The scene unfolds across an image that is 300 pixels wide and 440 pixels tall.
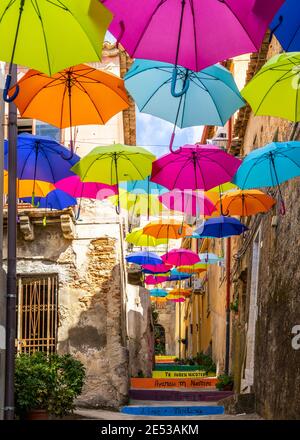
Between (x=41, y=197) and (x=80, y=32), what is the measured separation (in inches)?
312

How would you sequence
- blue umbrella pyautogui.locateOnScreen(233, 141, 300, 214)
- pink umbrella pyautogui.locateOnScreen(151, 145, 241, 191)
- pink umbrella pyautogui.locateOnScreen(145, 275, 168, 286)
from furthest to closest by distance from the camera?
pink umbrella pyautogui.locateOnScreen(145, 275, 168, 286) < pink umbrella pyautogui.locateOnScreen(151, 145, 241, 191) < blue umbrella pyautogui.locateOnScreen(233, 141, 300, 214)

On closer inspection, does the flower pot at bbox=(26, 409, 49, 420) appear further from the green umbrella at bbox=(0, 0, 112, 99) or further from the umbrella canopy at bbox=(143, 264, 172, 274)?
the umbrella canopy at bbox=(143, 264, 172, 274)

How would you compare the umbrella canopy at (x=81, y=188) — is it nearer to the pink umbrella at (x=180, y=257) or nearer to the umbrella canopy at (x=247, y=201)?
the umbrella canopy at (x=247, y=201)

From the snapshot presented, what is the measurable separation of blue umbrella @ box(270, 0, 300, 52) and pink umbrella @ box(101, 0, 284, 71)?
423mm

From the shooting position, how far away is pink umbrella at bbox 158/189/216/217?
49.8 ft

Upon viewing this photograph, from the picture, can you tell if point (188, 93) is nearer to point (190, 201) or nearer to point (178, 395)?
point (190, 201)

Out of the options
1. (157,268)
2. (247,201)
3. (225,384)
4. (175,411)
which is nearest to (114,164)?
(247,201)

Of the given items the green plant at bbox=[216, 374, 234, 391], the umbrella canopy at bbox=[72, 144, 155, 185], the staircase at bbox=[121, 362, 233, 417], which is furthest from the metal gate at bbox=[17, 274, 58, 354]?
the green plant at bbox=[216, 374, 234, 391]

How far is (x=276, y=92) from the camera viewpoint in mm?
8984

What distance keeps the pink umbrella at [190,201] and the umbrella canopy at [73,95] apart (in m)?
4.82

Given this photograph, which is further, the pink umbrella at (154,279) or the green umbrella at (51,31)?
the pink umbrella at (154,279)

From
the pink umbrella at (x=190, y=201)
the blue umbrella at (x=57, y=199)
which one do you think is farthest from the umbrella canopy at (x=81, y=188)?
the pink umbrella at (x=190, y=201)

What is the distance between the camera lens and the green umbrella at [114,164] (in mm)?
11758
